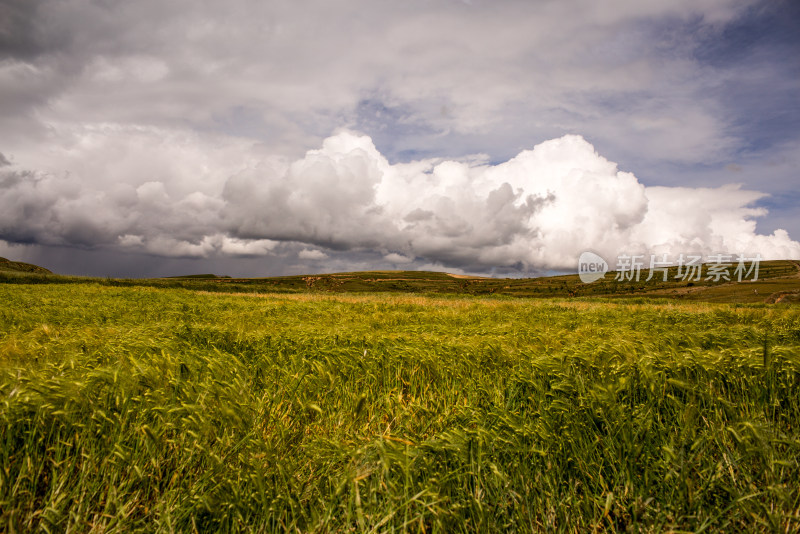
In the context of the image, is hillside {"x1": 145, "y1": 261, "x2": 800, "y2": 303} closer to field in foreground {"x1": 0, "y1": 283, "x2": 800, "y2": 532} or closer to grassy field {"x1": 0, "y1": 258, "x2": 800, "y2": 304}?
grassy field {"x1": 0, "y1": 258, "x2": 800, "y2": 304}

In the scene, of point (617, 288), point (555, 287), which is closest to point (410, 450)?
point (617, 288)

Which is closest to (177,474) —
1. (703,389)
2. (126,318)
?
(703,389)

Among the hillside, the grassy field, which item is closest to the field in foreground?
the grassy field

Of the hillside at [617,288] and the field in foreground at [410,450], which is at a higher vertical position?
the field in foreground at [410,450]

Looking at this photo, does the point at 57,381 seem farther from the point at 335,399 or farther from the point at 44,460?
the point at 335,399

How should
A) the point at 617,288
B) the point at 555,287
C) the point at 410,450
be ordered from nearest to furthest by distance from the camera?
the point at 410,450 → the point at 617,288 → the point at 555,287

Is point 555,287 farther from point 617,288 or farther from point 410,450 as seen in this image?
point 410,450

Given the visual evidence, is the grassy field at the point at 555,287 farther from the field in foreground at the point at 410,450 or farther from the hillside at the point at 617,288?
the field in foreground at the point at 410,450

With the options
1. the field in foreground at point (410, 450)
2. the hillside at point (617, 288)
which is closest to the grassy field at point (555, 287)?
the hillside at point (617, 288)

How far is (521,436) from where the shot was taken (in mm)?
3541

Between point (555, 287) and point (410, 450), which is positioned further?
point (555, 287)

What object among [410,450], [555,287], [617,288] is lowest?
[555,287]

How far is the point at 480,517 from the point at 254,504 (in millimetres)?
1793

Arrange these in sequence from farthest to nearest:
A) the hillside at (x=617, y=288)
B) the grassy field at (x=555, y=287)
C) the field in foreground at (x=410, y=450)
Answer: the hillside at (x=617, y=288) < the grassy field at (x=555, y=287) < the field in foreground at (x=410, y=450)
